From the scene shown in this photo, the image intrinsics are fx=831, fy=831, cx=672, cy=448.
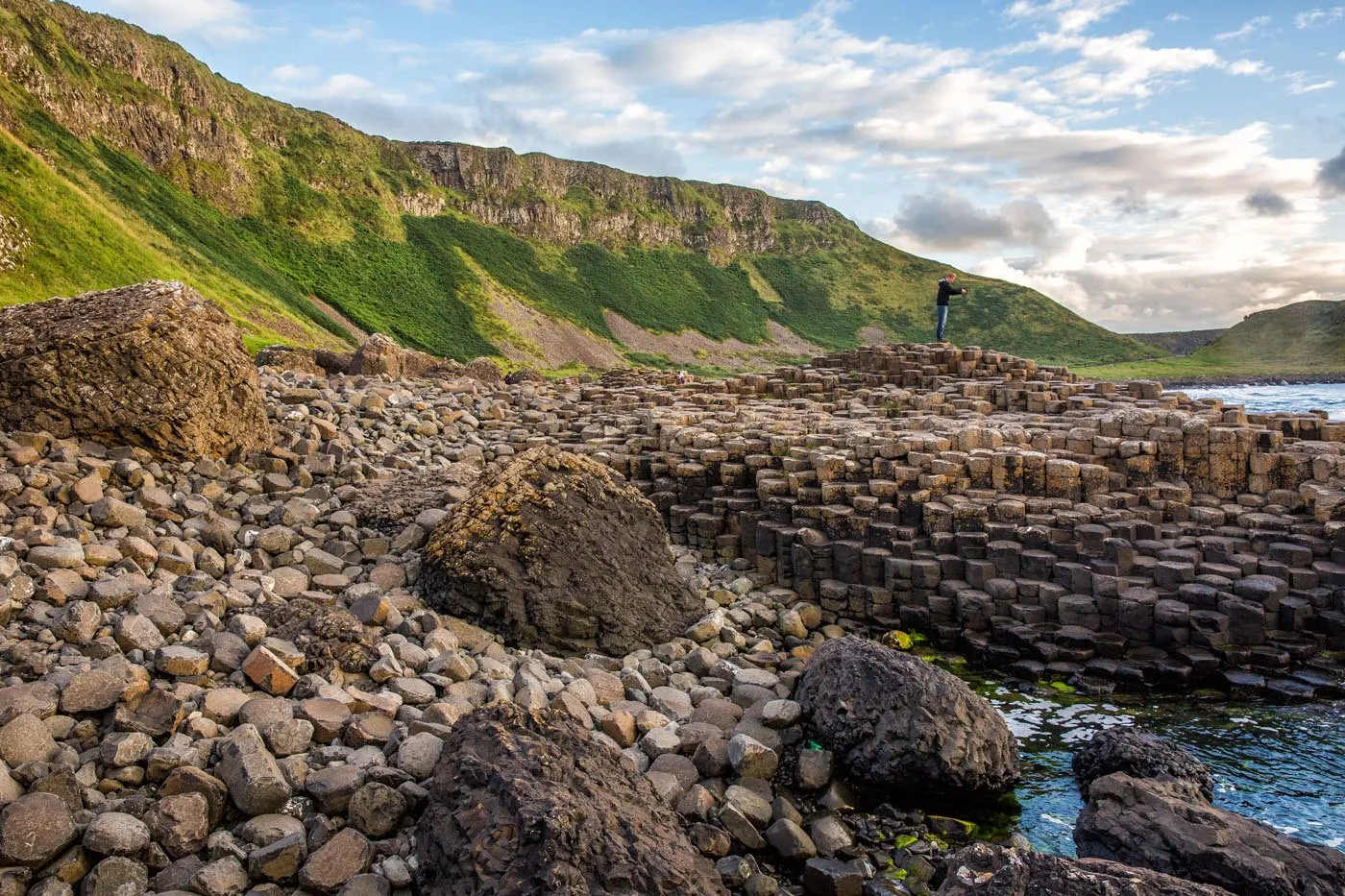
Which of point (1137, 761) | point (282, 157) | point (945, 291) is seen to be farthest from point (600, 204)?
point (1137, 761)

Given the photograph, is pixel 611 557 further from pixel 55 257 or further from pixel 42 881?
pixel 55 257

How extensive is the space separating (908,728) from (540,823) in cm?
380

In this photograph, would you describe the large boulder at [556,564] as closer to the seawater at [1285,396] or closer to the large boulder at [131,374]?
the large boulder at [131,374]

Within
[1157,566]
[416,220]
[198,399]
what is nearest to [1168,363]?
[416,220]

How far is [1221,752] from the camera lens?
27.3 feet

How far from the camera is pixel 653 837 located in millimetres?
4914

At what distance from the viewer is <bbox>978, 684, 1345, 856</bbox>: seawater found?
7.08 metres

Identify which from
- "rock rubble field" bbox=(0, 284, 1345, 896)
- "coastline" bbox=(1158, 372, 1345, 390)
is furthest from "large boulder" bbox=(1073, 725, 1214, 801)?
"coastline" bbox=(1158, 372, 1345, 390)

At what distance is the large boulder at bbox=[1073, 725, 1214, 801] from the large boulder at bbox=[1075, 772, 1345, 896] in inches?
29.6

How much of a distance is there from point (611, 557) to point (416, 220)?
284 feet

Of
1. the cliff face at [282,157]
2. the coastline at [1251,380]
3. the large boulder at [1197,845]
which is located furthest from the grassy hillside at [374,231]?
the large boulder at [1197,845]

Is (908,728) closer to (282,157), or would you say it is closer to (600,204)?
(282,157)

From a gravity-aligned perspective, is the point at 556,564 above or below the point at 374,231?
below

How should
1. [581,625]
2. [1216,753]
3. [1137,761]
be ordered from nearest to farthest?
[1137,761] → [1216,753] → [581,625]
